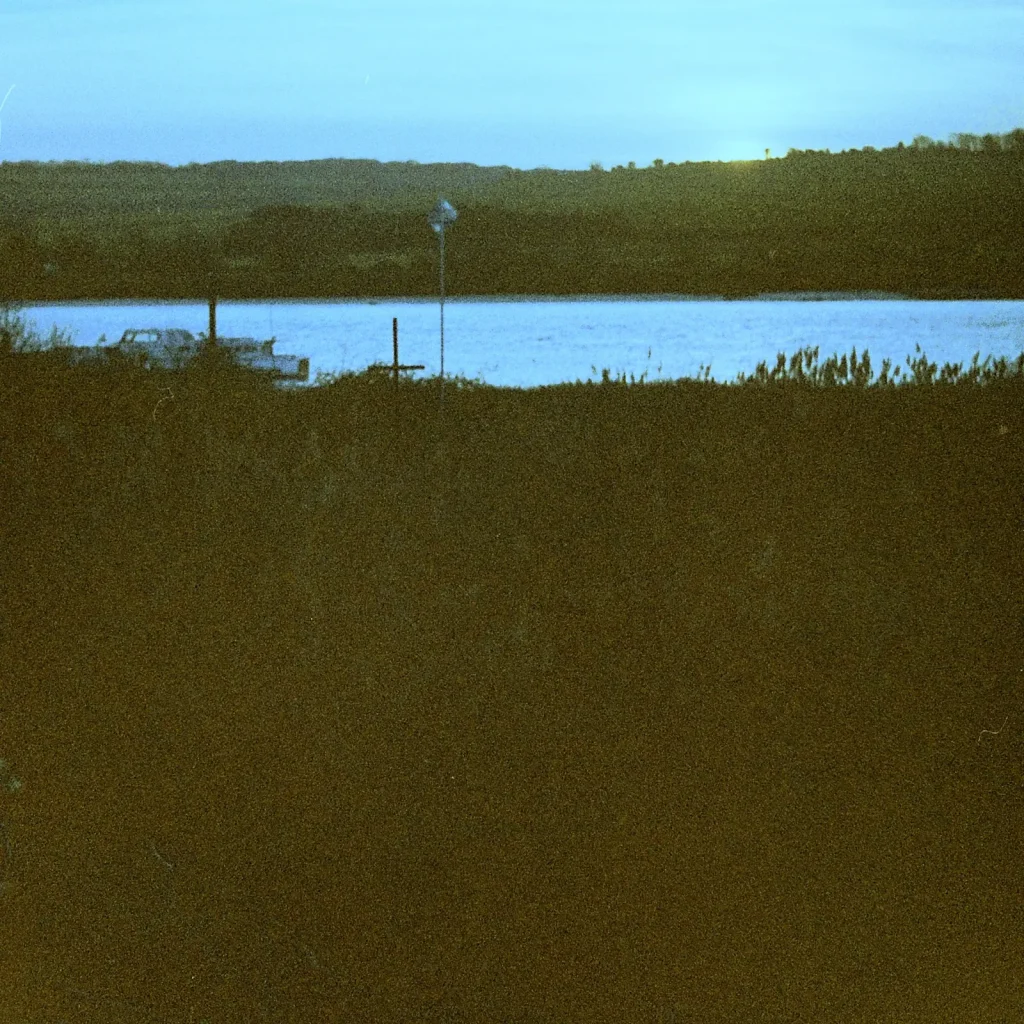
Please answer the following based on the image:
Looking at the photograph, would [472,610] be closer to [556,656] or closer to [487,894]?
[556,656]

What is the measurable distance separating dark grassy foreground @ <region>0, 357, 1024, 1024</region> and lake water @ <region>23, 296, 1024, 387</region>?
29.5ft

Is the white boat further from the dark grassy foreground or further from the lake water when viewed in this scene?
the dark grassy foreground

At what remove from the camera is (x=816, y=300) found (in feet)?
110

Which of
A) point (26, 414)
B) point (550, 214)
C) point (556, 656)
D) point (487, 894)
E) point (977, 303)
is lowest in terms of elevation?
point (487, 894)

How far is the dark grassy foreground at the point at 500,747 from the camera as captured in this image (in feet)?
15.1

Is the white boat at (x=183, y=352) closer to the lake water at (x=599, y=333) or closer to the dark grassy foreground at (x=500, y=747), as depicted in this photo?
the lake water at (x=599, y=333)

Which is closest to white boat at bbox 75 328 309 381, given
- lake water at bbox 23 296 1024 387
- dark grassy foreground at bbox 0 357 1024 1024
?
lake water at bbox 23 296 1024 387

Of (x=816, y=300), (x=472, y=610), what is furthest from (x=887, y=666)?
(x=816, y=300)

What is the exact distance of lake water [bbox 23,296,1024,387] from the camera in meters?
20.0

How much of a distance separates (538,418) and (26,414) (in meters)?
6.04

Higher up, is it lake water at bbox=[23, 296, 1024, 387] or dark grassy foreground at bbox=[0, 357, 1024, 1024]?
lake water at bbox=[23, 296, 1024, 387]

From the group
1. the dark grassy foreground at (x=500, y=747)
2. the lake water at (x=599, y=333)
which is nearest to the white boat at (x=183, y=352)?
the lake water at (x=599, y=333)

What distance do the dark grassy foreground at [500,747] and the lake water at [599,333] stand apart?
9.00 metres

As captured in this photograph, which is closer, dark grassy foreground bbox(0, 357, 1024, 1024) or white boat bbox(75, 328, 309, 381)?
dark grassy foreground bbox(0, 357, 1024, 1024)
